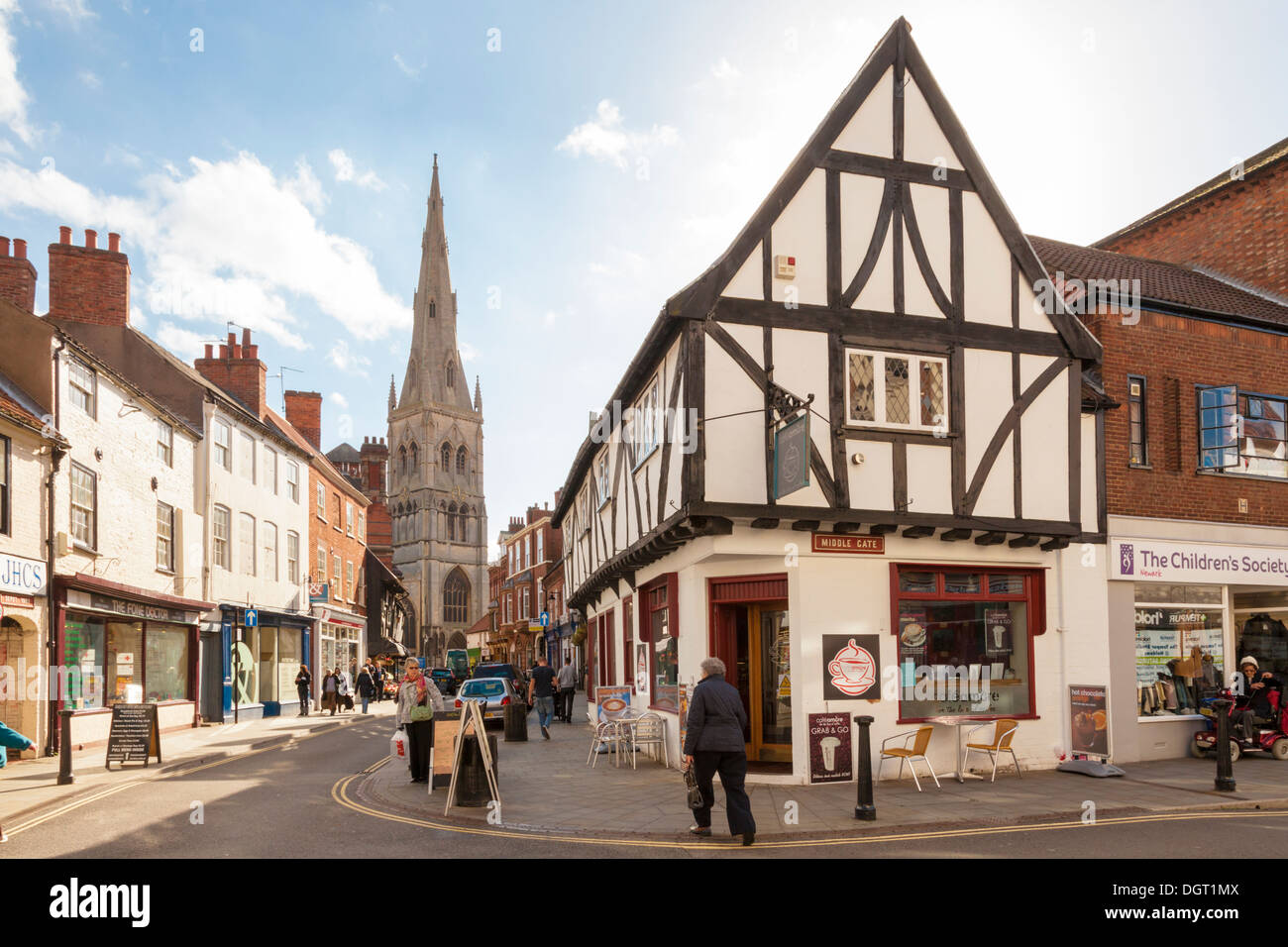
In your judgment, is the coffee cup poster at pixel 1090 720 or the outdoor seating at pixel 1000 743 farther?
the coffee cup poster at pixel 1090 720

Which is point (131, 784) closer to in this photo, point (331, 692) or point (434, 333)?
point (331, 692)

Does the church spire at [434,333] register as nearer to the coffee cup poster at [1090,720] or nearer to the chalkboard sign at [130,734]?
the chalkboard sign at [130,734]

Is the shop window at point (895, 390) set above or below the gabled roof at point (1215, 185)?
below

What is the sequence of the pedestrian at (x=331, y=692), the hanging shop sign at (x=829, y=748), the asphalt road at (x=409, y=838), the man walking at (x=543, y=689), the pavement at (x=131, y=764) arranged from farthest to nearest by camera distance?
the pedestrian at (x=331, y=692)
the man walking at (x=543, y=689)
the hanging shop sign at (x=829, y=748)
the pavement at (x=131, y=764)
the asphalt road at (x=409, y=838)

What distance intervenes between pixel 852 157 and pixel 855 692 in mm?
7484

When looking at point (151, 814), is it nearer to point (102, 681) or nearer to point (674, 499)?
point (674, 499)

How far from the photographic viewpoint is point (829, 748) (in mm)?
12914

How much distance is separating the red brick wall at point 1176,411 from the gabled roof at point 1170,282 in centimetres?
37

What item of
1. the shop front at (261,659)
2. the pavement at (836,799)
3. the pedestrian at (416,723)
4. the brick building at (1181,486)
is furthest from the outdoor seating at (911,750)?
the shop front at (261,659)

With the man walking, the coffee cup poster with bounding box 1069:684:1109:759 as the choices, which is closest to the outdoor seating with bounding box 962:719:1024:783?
the coffee cup poster with bounding box 1069:684:1109:759

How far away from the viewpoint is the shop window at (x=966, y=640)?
1391 centimetres

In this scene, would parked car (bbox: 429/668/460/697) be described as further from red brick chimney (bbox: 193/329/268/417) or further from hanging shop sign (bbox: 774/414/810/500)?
hanging shop sign (bbox: 774/414/810/500)

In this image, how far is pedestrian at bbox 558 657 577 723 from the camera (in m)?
26.1

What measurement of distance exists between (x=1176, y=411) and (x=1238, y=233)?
7070 mm
